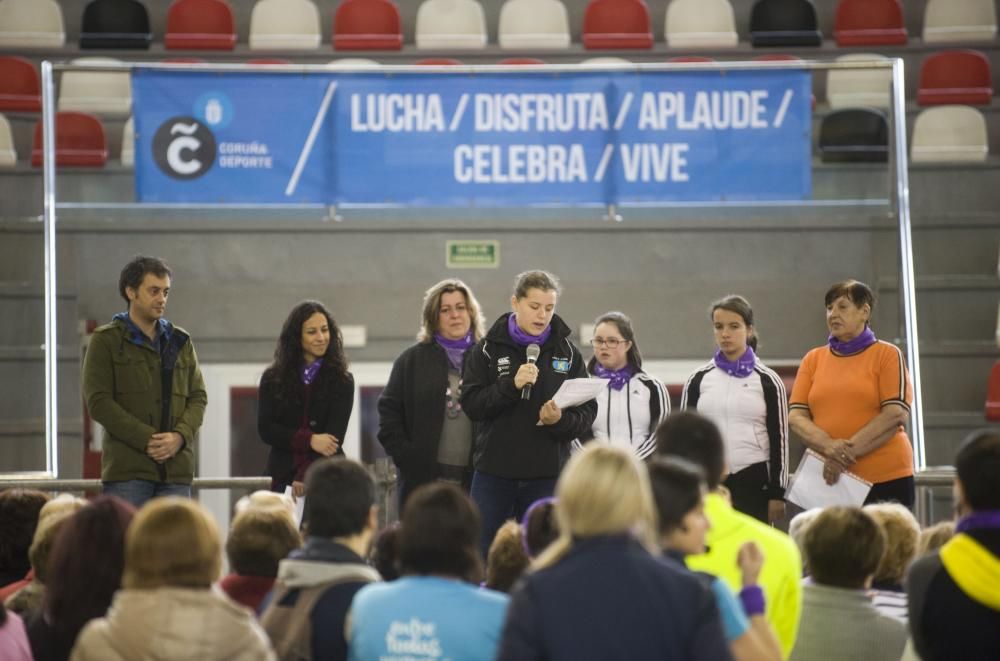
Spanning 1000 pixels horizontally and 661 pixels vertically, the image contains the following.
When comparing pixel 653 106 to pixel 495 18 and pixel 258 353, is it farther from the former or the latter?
pixel 495 18

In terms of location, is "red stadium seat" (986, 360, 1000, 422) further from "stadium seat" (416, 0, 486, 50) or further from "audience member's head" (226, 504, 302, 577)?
"audience member's head" (226, 504, 302, 577)

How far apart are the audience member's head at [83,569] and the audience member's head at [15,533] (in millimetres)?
765

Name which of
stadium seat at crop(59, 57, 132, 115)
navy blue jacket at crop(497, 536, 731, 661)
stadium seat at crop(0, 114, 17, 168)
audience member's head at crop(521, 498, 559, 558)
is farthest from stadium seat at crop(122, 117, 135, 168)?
navy blue jacket at crop(497, 536, 731, 661)

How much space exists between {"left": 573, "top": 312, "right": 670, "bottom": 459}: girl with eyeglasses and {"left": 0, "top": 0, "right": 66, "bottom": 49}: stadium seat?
20.2 ft

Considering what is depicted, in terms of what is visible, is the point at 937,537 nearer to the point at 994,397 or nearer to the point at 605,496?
the point at 605,496

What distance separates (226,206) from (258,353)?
5.33 feet

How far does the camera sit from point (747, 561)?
9.84ft

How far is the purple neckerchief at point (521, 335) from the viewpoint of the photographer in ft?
18.6

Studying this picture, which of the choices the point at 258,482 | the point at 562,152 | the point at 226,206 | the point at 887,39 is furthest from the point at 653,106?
the point at 887,39

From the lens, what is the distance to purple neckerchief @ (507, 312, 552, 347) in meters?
5.66

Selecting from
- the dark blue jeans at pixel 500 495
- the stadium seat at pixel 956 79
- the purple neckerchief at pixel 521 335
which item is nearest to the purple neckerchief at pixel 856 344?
the purple neckerchief at pixel 521 335

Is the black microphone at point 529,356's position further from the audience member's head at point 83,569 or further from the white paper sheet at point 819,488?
the audience member's head at point 83,569

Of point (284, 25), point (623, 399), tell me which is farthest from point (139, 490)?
point (284, 25)

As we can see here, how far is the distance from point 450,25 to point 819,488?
5831 millimetres
